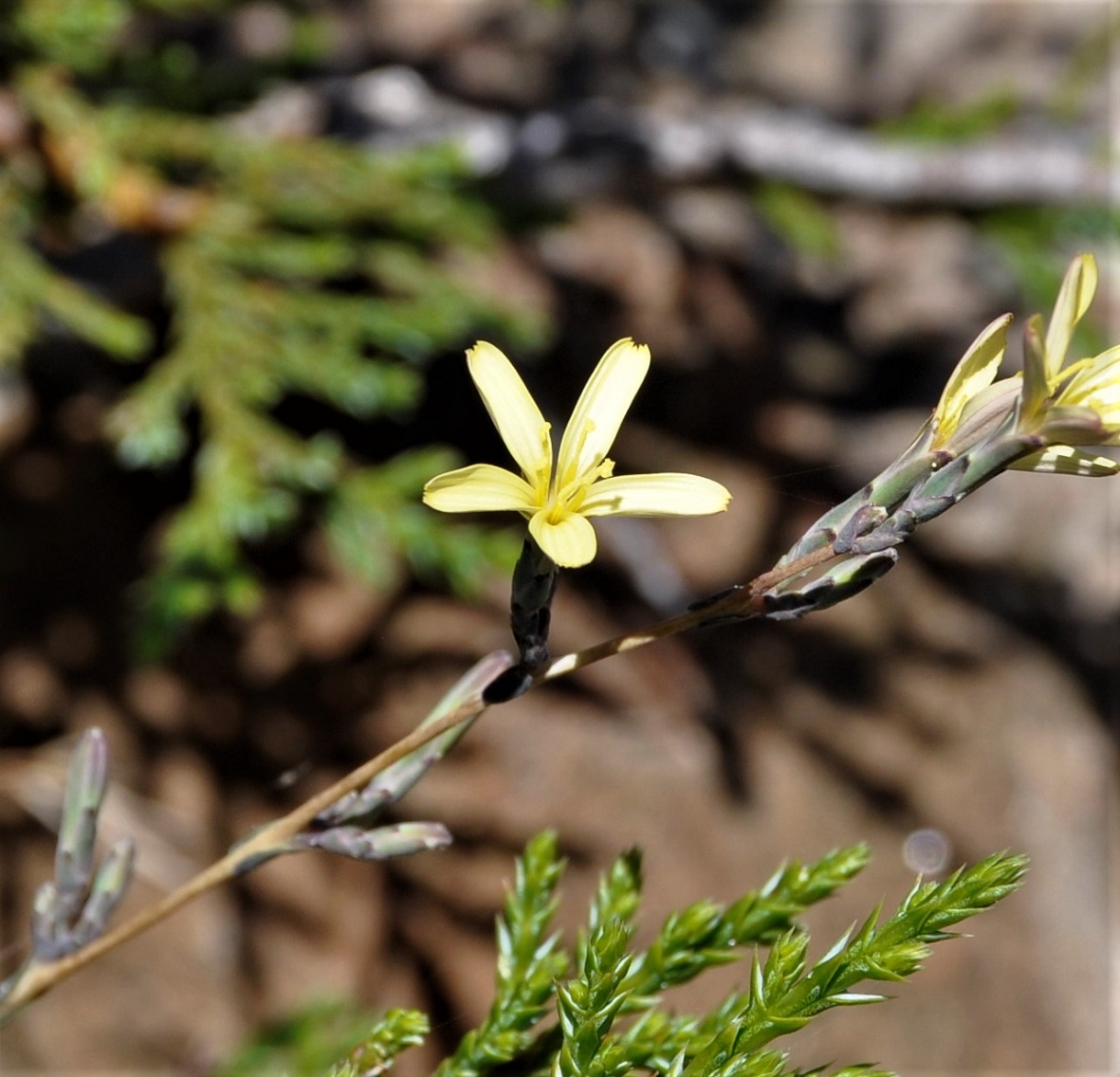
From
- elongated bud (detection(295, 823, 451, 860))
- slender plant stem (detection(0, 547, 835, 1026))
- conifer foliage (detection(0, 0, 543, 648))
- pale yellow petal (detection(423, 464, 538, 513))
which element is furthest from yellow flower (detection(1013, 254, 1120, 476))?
conifer foliage (detection(0, 0, 543, 648))

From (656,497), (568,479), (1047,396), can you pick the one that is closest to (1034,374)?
(1047,396)

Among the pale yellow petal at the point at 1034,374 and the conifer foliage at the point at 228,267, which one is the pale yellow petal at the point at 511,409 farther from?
the conifer foliage at the point at 228,267

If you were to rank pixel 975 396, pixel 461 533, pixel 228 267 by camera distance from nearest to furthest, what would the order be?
1. pixel 975 396
2. pixel 461 533
3. pixel 228 267

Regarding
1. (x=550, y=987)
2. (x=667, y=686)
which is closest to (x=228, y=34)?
(x=667, y=686)

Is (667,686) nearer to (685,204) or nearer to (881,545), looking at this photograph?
(685,204)

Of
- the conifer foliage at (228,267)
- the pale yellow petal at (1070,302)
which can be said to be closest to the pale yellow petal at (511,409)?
the pale yellow petal at (1070,302)

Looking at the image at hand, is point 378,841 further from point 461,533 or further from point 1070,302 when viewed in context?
point 461,533

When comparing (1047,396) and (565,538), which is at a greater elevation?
(1047,396)
